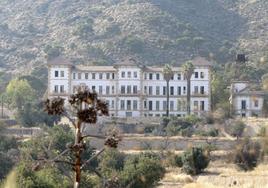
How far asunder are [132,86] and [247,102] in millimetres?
13234

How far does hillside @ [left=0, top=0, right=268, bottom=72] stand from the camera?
130125mm

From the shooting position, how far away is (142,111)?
81.8 metres

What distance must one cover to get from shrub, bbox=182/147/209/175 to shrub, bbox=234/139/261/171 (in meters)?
3.32

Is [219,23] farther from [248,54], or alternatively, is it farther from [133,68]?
[133,68]

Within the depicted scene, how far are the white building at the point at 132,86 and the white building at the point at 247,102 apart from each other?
10.5 feet

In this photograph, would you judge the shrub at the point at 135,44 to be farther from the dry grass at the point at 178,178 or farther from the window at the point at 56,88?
the dry grass at the point at 178,178

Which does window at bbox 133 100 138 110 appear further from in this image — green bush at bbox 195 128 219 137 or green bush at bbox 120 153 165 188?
green bush at bbox 120 153 165 188

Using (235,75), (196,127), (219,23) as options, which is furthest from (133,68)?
(219,23)

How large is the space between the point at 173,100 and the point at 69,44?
5961 cm

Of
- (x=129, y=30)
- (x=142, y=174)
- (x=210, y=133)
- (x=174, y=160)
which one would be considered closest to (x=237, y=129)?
(x=210, y=133)

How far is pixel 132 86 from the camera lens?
81.6 meters

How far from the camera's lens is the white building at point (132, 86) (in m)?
81.5

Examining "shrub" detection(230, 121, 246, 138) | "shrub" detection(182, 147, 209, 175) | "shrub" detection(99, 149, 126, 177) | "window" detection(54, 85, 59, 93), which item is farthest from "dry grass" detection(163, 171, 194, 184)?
"window" detection(54, 85, 59, 93)

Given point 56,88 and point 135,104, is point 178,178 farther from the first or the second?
point 56,88
